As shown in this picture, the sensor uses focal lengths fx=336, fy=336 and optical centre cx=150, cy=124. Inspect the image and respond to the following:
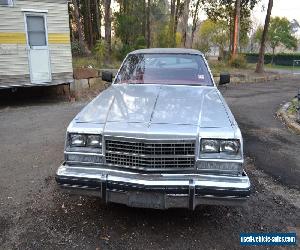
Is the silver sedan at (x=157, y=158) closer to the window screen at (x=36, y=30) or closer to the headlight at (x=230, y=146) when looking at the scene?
the headlight at (x=230, y=146)

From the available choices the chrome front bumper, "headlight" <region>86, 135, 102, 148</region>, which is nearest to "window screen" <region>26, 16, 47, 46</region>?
"headlight" <region>86, 135, 102, 148</region>

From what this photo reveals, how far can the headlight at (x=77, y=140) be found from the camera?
3510 mm

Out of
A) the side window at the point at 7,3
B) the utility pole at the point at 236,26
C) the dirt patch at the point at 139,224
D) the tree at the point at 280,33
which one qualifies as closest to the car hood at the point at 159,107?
the dirt patch at the point at 139,224

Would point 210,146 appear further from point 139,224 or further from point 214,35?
point 214,35

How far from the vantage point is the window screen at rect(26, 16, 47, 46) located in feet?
35.1

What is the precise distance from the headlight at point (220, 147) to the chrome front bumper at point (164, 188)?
0.78 feet

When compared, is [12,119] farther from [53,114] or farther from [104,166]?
[104,166]

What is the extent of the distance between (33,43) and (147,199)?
9.09 metres

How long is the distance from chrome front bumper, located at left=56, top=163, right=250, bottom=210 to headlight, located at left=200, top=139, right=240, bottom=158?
0.24 metres

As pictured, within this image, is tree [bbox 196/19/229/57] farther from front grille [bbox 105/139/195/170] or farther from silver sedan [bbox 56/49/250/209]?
front grille [bbox 105/139/195/170]

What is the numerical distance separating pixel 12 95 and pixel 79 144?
33.7 ft

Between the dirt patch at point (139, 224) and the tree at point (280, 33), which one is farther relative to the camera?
the tree at point (280, 33)

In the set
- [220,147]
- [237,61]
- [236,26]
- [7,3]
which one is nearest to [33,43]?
[7,3]

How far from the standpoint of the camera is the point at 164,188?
322 cm
